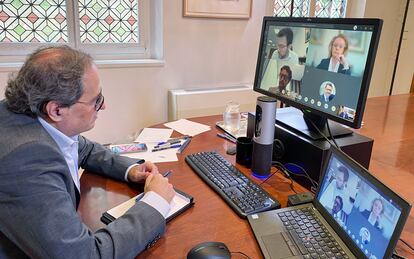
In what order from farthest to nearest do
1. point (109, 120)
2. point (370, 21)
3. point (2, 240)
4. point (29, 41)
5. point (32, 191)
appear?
point (109, 120)
point (29, 41)
point (370, 21)
point (2, 240)
point (32, 191)

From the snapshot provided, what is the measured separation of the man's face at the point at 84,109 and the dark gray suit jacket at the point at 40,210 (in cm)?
8

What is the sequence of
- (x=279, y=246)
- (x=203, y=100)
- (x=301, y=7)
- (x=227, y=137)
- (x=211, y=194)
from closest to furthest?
(x=279, y=246) → (x=211, y=194) → (x=227, y=137) → (x=203, y=100) → (x=301, y=7)

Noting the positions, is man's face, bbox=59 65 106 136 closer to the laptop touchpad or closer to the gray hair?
the gray hair

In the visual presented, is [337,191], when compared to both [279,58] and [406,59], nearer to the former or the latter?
[279,58]

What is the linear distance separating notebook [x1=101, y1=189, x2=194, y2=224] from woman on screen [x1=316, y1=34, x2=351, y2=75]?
2.04 ft

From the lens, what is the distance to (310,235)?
0.90 metres

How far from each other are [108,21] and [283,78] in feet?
5.55

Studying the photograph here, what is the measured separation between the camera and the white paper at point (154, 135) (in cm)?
158

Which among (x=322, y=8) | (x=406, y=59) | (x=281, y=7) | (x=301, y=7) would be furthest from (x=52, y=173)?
(x=406, y=59)

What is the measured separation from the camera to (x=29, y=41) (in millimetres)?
2398

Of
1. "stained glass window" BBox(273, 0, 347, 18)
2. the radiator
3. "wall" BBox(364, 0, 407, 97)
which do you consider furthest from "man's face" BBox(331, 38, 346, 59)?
"wall" BBox(364, 0, 407, 97)

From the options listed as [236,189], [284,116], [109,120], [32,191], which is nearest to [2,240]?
[32,191]

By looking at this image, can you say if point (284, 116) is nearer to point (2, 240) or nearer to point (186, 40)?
point (2, 240)

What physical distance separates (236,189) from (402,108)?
1.64 metres
